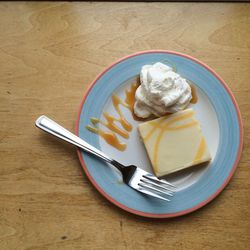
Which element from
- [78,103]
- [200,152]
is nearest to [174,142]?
[200,152]

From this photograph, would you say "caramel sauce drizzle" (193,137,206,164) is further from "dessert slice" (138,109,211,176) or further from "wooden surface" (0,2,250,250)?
"wooden surface" (0,2,250,250)

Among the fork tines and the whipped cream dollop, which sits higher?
the whipped cream dollop

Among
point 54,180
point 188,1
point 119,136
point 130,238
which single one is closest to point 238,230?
point 130,238

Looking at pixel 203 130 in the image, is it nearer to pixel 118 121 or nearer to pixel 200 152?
pixel 200 152

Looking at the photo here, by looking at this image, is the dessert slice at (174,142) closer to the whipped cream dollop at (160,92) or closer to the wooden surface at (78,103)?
the whipped cream dollop at (160,92)

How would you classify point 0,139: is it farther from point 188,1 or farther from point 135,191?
point 188,1

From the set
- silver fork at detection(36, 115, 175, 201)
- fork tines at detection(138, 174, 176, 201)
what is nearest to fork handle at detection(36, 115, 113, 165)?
silver fork at detection(36, 115, 175, 201)
